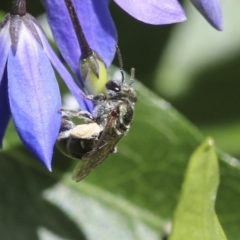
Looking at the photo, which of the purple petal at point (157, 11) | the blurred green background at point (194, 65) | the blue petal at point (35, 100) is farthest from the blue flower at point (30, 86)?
the blurred green background at point (194, 65)

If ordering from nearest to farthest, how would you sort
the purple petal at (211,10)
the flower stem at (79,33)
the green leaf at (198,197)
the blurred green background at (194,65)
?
the purple petal at (211,10)
the flower stem at (79,33)
the green leaf at (198,197)
the blurred green background at (194,65)

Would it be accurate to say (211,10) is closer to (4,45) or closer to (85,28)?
(85,28)

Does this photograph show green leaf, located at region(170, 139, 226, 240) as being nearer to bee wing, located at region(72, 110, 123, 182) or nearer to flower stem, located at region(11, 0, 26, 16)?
bee wing, located at region(72, 110, 123, 182)

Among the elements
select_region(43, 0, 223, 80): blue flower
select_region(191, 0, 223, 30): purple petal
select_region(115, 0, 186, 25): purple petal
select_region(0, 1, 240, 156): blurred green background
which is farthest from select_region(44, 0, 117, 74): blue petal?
select_region(0, 1, 240, 156): blurred green background

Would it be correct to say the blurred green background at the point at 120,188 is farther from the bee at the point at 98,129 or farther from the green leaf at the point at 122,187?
the bee at the point at 98,129

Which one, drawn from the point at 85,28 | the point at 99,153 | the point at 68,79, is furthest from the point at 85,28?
the point at 99,153

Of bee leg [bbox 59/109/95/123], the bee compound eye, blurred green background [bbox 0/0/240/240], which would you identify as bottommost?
blurred green background [bbox 0/0/240/240]
